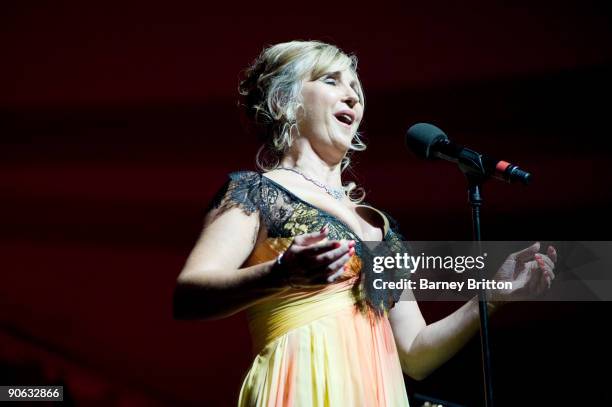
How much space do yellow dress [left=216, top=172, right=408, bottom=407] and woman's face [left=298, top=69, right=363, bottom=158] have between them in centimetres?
21

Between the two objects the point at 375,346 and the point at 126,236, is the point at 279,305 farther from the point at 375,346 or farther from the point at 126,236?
the point at 126,236

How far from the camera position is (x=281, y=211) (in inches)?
52.1

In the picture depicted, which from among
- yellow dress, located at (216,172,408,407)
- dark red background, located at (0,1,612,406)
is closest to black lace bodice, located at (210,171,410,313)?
yellow dress, located at (216,172,408,407)

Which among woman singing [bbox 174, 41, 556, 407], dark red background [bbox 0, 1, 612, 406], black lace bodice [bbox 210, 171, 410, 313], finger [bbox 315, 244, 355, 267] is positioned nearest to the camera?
finger [bbox 315, 244, 355, 267]

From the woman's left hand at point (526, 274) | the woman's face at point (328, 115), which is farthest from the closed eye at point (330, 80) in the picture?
the woman's left hand at point (526, 274)

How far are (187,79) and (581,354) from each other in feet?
5.17

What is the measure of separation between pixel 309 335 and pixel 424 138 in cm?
45

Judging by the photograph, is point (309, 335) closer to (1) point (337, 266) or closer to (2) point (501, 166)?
(1) point (337, 266)

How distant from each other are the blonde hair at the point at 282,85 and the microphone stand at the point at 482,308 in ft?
1.46

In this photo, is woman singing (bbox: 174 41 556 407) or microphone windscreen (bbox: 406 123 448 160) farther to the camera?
microphone windscreen (bbox: 406 123 448 160)

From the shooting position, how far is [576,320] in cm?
203

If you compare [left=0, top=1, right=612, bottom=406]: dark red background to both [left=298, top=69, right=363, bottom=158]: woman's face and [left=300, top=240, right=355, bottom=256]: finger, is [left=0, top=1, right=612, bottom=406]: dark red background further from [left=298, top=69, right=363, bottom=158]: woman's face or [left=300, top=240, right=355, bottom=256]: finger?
[left=300, top=240, right=355, bottom=256]: finger

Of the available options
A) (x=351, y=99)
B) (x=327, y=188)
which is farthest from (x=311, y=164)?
(x=351, y=99)

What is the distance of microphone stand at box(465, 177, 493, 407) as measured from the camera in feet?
3.74
